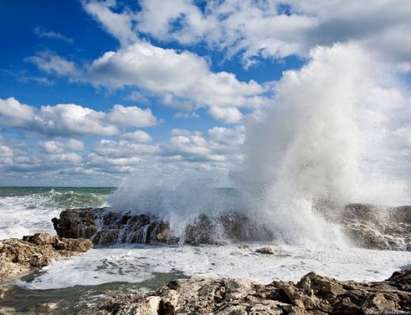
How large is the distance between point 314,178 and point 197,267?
692 cm

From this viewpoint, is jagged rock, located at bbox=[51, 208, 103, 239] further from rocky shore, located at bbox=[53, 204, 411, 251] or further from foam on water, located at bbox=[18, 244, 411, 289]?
foam on water, located at bbox=[18, 244, 411, 289]

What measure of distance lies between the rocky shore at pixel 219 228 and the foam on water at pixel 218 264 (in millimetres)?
806

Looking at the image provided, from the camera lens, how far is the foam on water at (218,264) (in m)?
8.60

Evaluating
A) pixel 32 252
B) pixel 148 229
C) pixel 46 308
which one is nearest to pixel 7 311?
pixel 46 308

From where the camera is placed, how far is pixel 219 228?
13141 millimetres

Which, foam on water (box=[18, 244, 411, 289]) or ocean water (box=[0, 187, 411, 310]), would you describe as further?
foam on water (box=[18, 244, 411, 289])

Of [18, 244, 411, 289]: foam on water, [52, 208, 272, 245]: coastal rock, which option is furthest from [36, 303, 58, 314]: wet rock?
[52, 208, 272, 245]: coastal rock

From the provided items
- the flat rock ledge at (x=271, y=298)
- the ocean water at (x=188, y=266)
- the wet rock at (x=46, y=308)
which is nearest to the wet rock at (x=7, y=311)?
the ocean water at (x=188, y=266)

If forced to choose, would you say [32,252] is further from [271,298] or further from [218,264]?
[271,298]

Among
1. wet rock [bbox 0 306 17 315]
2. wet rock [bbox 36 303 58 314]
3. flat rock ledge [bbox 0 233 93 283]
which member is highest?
flat rock ledge [bbox 0 233 93 283]

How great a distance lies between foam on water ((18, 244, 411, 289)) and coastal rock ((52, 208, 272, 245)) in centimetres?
79

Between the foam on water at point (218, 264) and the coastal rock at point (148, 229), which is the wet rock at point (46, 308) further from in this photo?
the coastal rock at point (148, 229)

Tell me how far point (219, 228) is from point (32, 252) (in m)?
5.81

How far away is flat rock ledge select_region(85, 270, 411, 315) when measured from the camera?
4.62 m
